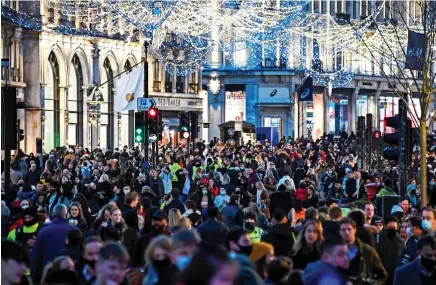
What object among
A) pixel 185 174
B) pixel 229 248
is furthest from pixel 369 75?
pixel 229 248

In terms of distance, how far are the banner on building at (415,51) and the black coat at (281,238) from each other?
10387 mm

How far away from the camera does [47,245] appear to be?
16016 mm

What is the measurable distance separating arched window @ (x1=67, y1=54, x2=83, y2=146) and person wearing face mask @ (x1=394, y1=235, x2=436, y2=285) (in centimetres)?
5492

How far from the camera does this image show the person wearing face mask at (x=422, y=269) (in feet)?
40.2

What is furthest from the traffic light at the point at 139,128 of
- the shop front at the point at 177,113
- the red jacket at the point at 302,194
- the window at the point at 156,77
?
the window at the point at 156,77

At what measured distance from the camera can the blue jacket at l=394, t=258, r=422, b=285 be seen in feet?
40.2

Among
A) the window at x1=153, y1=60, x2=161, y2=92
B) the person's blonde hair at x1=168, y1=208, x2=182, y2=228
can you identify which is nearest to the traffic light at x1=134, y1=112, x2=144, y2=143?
the person's blonde hair at x1=168, y1=208, x2=182, y2=228

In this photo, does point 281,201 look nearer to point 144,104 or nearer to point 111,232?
point 111,232

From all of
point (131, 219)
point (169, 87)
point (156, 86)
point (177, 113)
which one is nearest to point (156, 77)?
point (156, 86)

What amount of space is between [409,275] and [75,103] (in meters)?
56.6

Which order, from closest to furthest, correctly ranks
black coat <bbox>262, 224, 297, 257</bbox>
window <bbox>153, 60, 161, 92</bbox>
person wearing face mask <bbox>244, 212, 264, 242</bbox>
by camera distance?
1. black coat <bbox>262, 224, 297, 257</bbox>
2. person wearing face mask <bbox>244, 212, 264, 242</bbox>
3. window <bbox>153, 60, 161, 92</bbox>

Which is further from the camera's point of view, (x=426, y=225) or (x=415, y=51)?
(x=415, y=51)

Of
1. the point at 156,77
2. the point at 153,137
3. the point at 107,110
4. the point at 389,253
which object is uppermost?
the point at 156,77

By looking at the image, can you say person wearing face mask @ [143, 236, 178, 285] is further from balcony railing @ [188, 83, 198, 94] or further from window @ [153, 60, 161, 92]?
balcony railing @ [188, 83, 198, 94]
